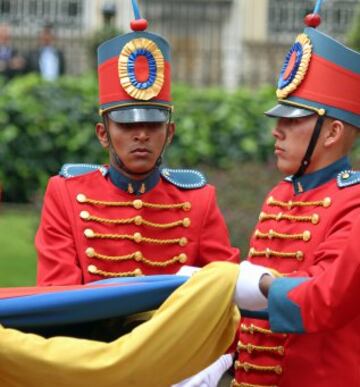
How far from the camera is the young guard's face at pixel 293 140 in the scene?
18.5ft

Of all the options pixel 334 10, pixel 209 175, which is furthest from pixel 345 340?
pixel 334 10

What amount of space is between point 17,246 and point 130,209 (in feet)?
26.8

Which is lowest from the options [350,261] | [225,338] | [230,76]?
[230,76]

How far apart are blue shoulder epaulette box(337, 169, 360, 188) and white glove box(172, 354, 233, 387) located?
2.65 ft

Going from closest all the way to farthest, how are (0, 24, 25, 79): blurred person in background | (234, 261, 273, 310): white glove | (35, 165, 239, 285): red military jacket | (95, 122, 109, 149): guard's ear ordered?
(234, 261, 273, 310): white glove, (35, 165, 239, 285): red military jacket, (95, 122, 109, 149): guard's ear, (0, 24, 25, 79): blurred person in background

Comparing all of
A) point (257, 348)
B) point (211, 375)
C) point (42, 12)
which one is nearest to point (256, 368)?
point (257, 348)

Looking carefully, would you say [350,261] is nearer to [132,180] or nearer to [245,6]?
[132,180]

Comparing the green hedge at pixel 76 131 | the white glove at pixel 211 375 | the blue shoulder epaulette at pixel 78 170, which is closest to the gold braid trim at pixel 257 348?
the white glove at pixel 211 375

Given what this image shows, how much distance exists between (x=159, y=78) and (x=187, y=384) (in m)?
1.28

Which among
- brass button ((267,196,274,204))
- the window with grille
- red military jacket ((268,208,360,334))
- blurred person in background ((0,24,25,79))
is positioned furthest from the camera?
the window with grille

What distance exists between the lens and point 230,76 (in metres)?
25.2

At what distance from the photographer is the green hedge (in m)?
16.1

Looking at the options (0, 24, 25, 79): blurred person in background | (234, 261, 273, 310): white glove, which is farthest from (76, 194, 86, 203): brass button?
(0, 24, 25, 79): blurred person in background

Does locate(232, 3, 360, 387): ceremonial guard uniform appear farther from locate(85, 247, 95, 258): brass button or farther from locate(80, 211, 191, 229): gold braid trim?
locate(85, 247, 95, 258): brass button
